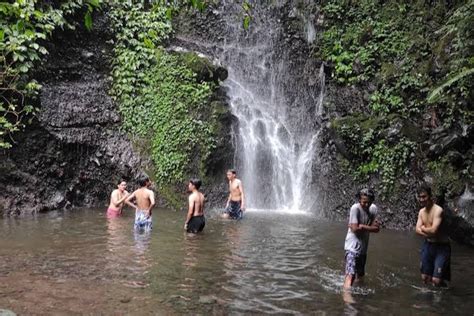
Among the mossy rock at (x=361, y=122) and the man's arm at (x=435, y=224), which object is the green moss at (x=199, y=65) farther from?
the man's arm at (x=435, y=224)

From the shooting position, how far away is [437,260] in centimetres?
704

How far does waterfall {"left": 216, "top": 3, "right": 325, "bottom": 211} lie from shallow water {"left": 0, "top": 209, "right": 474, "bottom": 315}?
4.45 m

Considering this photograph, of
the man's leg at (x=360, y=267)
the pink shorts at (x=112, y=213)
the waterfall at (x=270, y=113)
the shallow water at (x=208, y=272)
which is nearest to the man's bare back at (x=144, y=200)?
the shallow water at (x=208, y=272)

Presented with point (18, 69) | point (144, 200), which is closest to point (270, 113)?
point (144, 200)

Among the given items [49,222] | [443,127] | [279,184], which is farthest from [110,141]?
[443,127]

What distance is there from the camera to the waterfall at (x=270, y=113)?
16.5 metres

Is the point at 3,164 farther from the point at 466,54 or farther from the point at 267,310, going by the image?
the point at 466,54

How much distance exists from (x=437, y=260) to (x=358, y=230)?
53.1 inches

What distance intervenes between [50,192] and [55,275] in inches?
325

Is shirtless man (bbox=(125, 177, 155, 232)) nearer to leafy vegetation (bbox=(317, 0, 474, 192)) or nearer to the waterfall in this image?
the waterfall

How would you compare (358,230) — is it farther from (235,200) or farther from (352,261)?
(235,200)

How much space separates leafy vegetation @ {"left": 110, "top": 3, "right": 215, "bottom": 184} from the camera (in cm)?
1609

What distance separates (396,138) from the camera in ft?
44.8

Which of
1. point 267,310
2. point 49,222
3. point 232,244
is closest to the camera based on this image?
point 267,310
